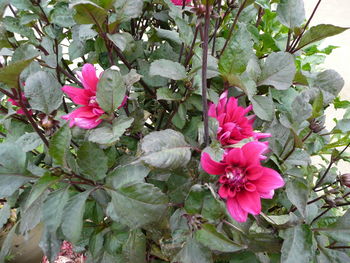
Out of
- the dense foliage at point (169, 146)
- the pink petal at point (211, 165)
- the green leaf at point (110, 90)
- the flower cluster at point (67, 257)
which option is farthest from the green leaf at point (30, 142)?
the flower cluster at point (67, 257)

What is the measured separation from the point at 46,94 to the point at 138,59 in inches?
5.9

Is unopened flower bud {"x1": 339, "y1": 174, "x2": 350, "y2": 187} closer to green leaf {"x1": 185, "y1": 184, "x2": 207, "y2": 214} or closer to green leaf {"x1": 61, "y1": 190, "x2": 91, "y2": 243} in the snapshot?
green leaf {"x1": 185, "y1": 184, "x2": 207, "y2": 214}

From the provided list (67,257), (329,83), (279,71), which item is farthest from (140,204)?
(67,257)

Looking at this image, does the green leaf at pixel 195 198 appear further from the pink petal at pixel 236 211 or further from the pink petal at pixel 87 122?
the pink petal at pixel 87 122

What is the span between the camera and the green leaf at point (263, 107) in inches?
17.5

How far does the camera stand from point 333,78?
0.55m

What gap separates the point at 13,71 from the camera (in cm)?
34

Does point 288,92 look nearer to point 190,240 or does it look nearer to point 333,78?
point 333,78

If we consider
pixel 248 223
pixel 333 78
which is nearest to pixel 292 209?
pixel 248 223

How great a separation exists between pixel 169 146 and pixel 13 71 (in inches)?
6.7

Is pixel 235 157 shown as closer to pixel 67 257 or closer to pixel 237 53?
pixel 237 53

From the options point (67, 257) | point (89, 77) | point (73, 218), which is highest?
point (89, 77)

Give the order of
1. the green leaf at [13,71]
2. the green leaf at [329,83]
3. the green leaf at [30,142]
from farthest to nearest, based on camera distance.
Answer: the green leaf at [329,83] < the green leaf at [30,142] < the green leaf at [13,71]

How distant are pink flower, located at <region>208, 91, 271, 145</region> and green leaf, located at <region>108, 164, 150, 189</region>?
0.31ft
